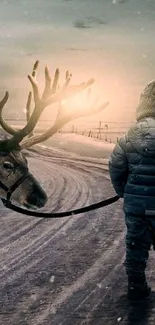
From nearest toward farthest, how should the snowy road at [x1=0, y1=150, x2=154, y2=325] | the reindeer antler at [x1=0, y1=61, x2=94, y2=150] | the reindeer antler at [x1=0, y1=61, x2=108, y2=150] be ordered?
1. the snowy road at [x1=0, y1=150, x2=154, y2=325]
2. the reindeer antler at [x1=0, y1=61, x2=94, y2=150]
3. the reindeer antler at [x1=0, y1=61, x2=108, y2=150]

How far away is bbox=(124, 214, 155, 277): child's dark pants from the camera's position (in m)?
5.51

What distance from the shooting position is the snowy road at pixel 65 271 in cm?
533

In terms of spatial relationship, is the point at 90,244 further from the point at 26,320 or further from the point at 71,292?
the point at 26,320

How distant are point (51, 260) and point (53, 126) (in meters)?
1.79

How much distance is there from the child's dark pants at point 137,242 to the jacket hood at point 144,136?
63 centimetres

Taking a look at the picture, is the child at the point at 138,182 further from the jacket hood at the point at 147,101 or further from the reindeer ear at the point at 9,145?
the reindeer ear at the point at 9,145

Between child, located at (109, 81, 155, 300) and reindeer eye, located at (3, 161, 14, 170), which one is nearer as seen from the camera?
child, located at (109, 81, 155, 300)

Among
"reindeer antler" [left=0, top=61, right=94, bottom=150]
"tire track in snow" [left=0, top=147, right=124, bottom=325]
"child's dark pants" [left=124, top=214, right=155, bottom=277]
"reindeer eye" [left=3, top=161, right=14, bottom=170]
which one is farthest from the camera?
"reindeer antler" [left=0, top=61, right=94, bottom=150]

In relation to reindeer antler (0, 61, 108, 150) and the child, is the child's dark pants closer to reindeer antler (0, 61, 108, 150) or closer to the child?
the child

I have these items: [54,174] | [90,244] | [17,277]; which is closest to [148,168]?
[17,277]

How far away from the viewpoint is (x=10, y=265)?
22.9 feet

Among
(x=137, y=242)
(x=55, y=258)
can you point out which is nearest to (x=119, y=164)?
(x=137, y=242)

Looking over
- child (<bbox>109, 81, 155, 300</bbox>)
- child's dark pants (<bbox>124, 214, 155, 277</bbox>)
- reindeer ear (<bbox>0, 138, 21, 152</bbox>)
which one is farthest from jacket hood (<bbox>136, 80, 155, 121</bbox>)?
reindeer ear (<bbox>0, 138, 21, 152</bbox>)

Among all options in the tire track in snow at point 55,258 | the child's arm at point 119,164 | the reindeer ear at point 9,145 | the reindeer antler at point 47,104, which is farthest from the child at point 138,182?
the reindeer ear at point 9,145
